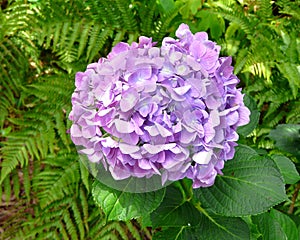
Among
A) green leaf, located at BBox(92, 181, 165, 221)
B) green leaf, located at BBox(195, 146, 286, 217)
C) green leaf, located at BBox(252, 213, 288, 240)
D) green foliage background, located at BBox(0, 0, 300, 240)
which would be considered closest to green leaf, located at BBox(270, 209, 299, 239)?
green leaf, located at BBox(252, 213, 288, 240)

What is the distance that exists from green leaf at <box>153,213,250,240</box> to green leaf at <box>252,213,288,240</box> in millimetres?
231

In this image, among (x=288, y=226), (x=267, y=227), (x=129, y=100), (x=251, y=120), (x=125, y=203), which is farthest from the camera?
(x=288, y=226)

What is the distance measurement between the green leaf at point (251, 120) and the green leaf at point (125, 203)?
1.06ft

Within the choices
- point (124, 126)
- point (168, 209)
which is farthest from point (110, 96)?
point (168, 209)

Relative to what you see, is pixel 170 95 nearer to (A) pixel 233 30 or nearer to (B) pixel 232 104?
(B) pixel 232 104

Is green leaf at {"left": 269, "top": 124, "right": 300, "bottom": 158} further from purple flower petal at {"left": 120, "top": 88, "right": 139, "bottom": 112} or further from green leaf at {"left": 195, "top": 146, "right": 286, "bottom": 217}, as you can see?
purple flower petal at {"left": 120, "top": 88, "right": 139, "bottom": 112}

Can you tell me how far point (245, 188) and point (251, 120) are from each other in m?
0.24

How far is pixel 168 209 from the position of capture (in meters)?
1.00

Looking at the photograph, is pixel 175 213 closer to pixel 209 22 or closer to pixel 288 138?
pixel 288 138

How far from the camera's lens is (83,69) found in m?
1.93

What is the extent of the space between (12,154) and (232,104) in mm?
1402

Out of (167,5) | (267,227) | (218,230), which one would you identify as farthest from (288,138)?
(167,5)

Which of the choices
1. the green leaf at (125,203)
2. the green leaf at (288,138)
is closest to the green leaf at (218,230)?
the green leaf at (125,203)

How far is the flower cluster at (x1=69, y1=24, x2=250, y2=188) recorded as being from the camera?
756mm
